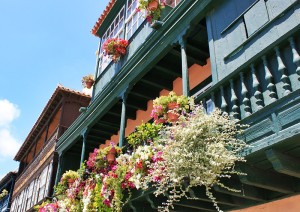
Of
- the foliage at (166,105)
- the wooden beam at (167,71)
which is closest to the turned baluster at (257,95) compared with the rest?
the foliage at (166,105)

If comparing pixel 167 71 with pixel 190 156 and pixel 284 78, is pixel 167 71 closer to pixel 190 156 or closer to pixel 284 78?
pixel 190 156

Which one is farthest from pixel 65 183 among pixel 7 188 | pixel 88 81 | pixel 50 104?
pixel 7 188

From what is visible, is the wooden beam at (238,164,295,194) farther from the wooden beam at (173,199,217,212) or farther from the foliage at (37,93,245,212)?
the wooden beam at (173,199,217,212)

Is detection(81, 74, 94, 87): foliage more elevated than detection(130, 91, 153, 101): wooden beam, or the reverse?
detection(81, 74, 94, 87): foliage

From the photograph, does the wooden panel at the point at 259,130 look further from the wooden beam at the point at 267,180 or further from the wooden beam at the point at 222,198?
the wooden beam at the point at 222,198

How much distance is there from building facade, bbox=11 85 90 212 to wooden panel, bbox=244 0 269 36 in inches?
476

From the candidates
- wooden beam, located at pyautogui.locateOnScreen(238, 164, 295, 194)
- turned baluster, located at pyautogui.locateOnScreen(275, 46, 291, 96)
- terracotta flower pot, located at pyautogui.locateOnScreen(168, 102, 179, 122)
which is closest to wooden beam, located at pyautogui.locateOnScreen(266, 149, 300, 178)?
wooden beam, located at pyautogui.locateOnScreen(238, 164, 295, 194)

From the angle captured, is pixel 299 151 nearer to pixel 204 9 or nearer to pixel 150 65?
pixel 204 9

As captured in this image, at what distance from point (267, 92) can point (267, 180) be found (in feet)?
4.35

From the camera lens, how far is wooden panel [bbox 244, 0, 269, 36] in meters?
5.54

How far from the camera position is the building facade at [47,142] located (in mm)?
16241

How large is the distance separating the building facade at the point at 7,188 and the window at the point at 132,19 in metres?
20.3

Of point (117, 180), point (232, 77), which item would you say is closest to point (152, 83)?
point (117, 180)

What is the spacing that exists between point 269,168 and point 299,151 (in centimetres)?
70
